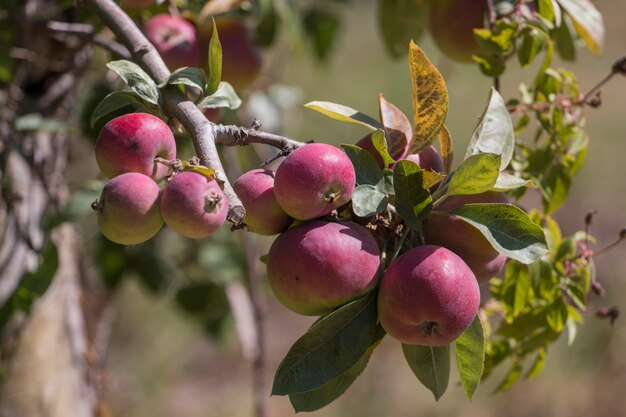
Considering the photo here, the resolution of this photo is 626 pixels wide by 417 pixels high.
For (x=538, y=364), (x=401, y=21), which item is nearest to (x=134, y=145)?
(x=538, y=364)

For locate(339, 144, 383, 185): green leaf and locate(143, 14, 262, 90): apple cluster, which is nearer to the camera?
locate(339, 144, 383, 185): green leaf

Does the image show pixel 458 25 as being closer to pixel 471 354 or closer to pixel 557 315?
pixel 557 315

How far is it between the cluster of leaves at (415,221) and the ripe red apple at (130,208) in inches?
5.8

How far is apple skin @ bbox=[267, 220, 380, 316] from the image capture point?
589mm

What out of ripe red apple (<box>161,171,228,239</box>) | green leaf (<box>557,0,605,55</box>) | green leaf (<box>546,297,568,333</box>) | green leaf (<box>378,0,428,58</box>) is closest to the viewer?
ripe red apple (<box>161,171,228,239</box>)

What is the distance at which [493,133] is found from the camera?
68 centimetres

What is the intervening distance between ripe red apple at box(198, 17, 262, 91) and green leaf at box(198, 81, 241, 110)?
1.43 feet

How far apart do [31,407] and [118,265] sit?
1.28 feet

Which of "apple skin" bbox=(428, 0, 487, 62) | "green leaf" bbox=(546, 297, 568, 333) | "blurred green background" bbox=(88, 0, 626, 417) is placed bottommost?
"blurred green background" bbox=(88, 0, 626, 417)

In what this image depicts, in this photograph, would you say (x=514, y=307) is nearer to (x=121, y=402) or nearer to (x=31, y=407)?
(x=31, y=407)

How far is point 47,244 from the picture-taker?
39.3 inches

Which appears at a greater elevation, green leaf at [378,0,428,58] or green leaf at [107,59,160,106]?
green leaf at [107,59,160,106]

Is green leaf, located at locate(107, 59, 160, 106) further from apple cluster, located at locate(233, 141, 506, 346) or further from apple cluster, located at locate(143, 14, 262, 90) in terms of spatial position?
apple cluster, located at locate(143, 14, 262, 90)

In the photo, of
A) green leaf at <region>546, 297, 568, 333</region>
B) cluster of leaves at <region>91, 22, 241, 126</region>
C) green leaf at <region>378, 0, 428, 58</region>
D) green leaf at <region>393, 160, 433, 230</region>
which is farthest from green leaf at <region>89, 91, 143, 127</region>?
green leaf at <region>378, 0, 428, 58</region>
